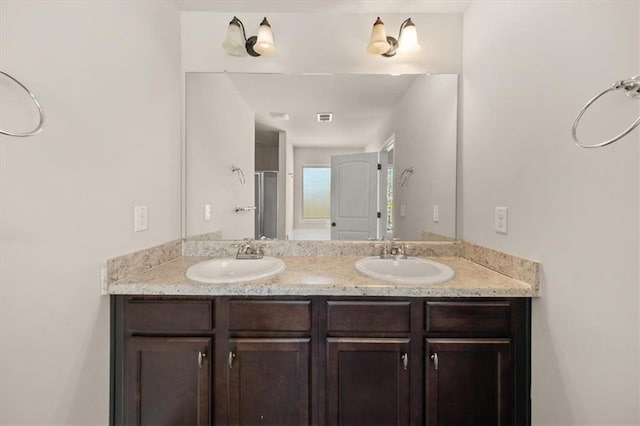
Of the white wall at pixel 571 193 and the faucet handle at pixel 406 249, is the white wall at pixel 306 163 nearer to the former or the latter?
the faucet handle at pixel 406 249

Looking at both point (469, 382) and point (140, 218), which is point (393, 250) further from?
point (140, 218)

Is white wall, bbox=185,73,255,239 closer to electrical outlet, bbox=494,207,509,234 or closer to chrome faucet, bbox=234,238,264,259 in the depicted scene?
chrome faucet, bbox=234,238,264,259

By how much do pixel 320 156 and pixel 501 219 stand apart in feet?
3.63

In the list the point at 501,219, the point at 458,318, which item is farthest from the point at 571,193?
the point at 458,318

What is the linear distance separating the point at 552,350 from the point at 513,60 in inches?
48.5

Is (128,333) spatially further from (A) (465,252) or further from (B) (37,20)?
(A) (465,252)

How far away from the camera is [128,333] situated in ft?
3.94

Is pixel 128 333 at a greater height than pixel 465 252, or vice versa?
pixel 465 252

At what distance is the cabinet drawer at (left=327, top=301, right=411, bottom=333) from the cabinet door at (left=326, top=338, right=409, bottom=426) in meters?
0.05

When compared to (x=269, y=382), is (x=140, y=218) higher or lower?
higher

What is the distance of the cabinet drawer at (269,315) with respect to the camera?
3.94 feet

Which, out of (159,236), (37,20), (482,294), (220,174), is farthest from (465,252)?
(37,20)

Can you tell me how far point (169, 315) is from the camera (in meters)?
1.20

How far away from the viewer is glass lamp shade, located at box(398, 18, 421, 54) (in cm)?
163
